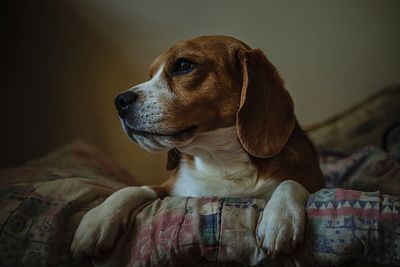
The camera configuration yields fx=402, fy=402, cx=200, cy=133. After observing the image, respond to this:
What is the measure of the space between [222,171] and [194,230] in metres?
0.38

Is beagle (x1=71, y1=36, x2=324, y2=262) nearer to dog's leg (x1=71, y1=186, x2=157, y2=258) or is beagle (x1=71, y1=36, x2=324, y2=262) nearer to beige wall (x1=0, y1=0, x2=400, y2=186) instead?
dog's leg (x1=71, y1=186, x2=157, y2=258)

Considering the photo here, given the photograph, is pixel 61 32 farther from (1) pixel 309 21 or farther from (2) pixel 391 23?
(2) pixel 391 23

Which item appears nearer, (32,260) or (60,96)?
(32,260)

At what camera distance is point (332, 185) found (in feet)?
6.61

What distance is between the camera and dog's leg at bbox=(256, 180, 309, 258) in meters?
0.82

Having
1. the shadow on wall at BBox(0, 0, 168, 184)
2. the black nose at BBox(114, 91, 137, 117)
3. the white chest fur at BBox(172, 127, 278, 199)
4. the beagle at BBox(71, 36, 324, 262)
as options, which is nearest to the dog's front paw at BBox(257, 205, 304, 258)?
the beagle at BBox(71, 36, 324, 262)

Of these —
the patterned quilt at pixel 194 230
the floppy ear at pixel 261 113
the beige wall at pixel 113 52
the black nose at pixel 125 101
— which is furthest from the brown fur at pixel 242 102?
the beige wall at pixel 113 52

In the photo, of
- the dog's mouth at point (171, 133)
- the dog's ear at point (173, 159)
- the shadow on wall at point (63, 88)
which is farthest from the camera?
the shadow on wall at point (63, 88)

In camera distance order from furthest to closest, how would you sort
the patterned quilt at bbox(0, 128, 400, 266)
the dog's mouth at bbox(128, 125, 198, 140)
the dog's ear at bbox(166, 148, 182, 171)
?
the dog's ear at bbox(166, 148, 182, 171) → the dog's mouth at bbox(128, 125, 198, 140) → the patterned quilt at bbox(0, 128, 400, 266)

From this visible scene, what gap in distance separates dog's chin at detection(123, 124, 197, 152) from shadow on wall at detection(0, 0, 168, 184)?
118cm

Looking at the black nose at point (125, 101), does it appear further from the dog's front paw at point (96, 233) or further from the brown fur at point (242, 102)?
the dog's front paw at point (96, 233)

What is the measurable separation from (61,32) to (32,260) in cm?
179

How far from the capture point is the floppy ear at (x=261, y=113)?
1.14 meters

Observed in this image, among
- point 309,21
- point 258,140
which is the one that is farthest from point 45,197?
point 309,21
